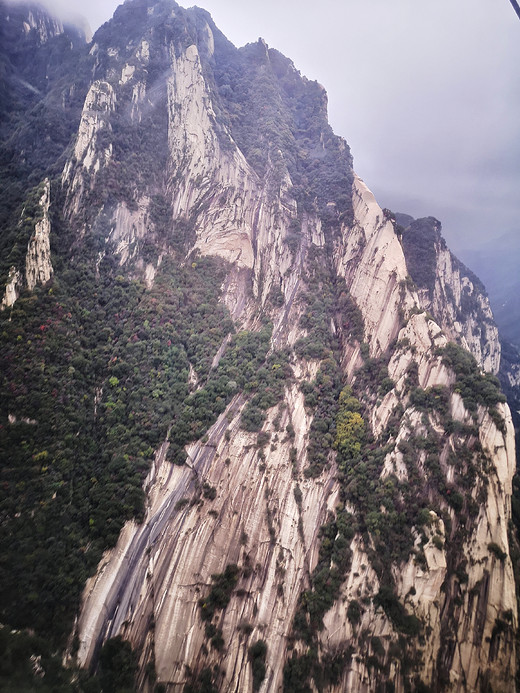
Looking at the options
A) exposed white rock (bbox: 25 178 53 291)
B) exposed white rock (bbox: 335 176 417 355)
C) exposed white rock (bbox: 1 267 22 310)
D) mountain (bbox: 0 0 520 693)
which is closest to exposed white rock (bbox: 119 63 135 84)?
mountain (bbox: 0 0 520 693)

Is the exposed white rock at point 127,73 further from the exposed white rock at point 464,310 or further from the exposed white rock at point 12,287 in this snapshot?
the exposed white rock at point 464,310

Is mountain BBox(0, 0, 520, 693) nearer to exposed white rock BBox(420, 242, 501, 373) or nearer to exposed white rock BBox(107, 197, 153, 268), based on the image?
exposed white rock BBox(107, 197, 153, 268)

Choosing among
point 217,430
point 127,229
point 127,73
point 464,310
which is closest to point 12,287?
point 127,229

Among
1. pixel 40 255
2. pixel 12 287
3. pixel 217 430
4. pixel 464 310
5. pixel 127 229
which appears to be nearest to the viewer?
pixel 12 287

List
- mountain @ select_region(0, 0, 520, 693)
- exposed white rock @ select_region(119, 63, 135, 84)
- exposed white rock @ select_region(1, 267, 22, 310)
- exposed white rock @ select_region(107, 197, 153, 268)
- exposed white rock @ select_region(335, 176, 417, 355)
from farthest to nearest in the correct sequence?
exposed white rock @ select_region(119, 63, 135, 84), exposed white rock @ select_region(107, 197, 153, 268), exposed white rock @ select_region(335, 176, 417, 355), exposed white rock @ select_region(1, 267, 22, 310), mountain @ select_region(0, 0, 520, 693)

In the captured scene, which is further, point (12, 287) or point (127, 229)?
point (127, 229)

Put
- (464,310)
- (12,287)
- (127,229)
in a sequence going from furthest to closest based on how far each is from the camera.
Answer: (464,310), (127,229), (12,287)

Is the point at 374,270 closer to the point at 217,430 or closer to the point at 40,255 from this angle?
the point at 217,430

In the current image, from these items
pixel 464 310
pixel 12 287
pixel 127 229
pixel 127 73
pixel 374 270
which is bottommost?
pixel 12 287
